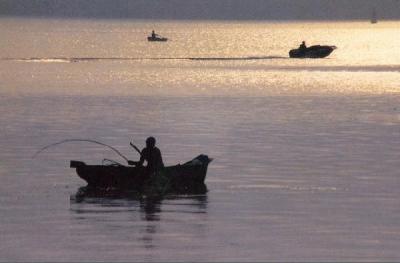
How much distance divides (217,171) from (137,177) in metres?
6.16

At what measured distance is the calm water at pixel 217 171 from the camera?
26734mm

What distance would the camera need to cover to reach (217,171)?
39812 millimetres

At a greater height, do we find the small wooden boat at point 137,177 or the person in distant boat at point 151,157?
the person in distant boat at point 151,157

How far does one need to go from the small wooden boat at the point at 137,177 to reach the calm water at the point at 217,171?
0.48 m

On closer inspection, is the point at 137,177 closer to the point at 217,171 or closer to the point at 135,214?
the point at 135,214

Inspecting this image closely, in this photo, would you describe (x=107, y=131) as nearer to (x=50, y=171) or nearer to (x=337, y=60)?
(x=50, y=171)

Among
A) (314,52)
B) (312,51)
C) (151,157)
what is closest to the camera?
(151,157)

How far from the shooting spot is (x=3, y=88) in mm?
86938

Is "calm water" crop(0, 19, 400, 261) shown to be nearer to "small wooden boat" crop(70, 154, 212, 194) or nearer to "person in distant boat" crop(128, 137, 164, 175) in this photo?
"small wooden boat" crop(70, 154, 212, 194)

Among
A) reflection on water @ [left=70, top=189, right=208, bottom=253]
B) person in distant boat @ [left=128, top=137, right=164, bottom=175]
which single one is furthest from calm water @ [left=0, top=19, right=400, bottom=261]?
person in distant boat @ [left=128, top=137, right=164, bottom=175]

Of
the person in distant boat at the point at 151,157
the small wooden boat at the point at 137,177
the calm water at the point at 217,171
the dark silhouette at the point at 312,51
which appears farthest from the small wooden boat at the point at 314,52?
the person in distant boat at the point at 151,157

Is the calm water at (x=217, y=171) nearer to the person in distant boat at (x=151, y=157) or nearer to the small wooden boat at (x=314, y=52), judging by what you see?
the person in distant boat at (x=151, y=157)

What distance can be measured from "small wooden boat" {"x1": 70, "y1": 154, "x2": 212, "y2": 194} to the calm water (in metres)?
0.48

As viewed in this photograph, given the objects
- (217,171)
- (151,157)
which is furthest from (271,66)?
Answer: (151,157)
